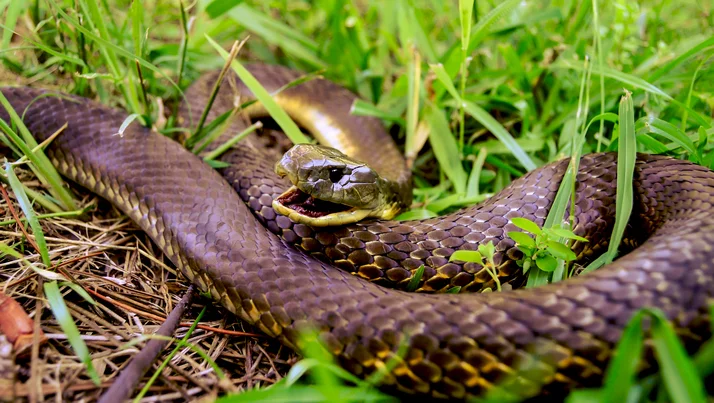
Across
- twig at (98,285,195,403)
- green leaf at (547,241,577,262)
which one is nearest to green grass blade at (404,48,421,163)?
green leaf at (547,241,577,262)

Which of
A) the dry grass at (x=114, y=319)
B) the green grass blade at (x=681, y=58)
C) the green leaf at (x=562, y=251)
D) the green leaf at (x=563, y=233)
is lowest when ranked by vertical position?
the dry grass at (x=114, y=319)

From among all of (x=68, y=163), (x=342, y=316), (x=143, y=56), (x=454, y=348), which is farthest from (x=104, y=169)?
(x=454, y=348)

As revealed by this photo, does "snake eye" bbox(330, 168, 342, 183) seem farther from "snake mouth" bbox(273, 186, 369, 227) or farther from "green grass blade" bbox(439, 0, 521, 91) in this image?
"green grass blade" bbox(439, 0, 521, 91)

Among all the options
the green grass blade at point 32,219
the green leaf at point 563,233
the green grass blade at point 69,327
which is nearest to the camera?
the green grass blade at point 69,327

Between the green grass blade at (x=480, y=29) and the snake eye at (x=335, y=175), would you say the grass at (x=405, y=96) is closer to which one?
the green grass blade at (x=480, y=29)

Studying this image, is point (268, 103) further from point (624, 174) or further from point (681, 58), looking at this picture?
point (681, 58)

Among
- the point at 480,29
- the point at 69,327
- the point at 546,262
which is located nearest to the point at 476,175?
the point at 480,29

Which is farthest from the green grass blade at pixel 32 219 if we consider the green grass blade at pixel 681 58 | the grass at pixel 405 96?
the green grass blade at pixel 681 58

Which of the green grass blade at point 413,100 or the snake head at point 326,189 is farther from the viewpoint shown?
the green grass blade at point 413,100
